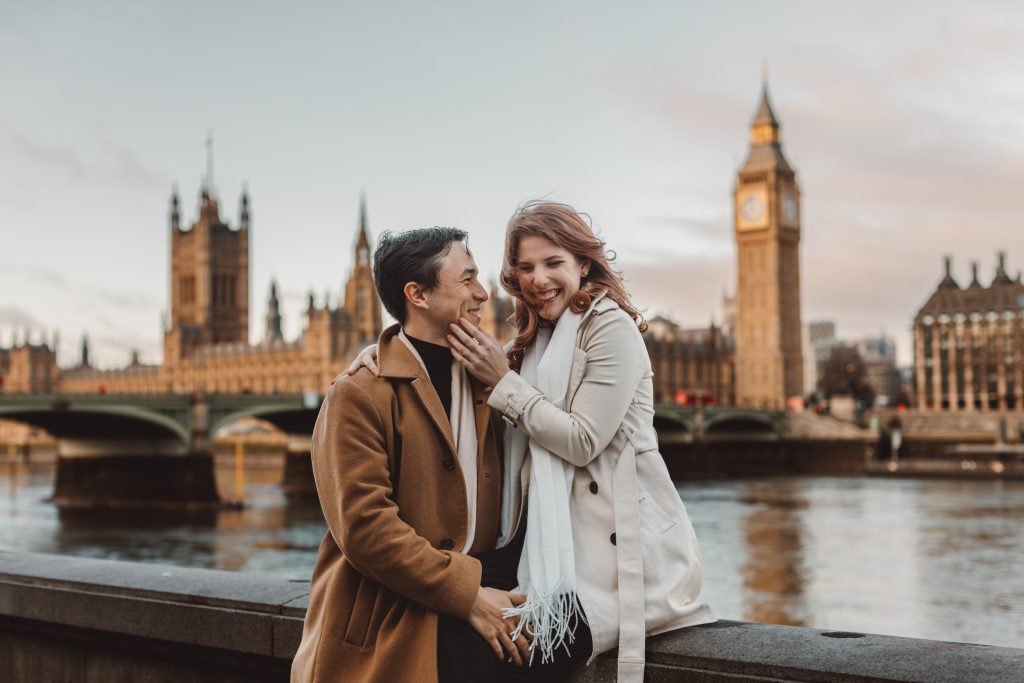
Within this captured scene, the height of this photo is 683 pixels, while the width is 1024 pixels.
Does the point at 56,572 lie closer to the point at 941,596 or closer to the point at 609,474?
the point at 609,474

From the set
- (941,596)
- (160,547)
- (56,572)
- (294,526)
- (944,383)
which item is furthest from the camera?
(944,383)

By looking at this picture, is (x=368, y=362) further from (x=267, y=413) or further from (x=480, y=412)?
(x=267, y=413)

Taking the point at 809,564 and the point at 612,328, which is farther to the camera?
the point at 809,564

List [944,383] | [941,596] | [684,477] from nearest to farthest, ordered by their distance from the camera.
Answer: [941,596], [684,477], [944,383]

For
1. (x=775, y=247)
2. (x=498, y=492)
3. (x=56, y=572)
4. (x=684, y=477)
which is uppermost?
(x=775, y=247)

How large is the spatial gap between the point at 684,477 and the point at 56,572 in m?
39.2

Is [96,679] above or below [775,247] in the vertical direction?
A: below

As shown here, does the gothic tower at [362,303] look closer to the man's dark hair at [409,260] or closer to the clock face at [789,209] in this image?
the clock face at [789,209]

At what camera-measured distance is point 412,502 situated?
202cm

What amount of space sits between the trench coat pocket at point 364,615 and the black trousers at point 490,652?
0.12m

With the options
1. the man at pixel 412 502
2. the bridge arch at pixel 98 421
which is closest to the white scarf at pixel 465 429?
the man at pixel 412 502

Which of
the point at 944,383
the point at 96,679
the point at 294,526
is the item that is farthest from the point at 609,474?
the point at 944,383

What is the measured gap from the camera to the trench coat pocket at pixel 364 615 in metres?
1.99

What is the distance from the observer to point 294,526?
23219 mm
